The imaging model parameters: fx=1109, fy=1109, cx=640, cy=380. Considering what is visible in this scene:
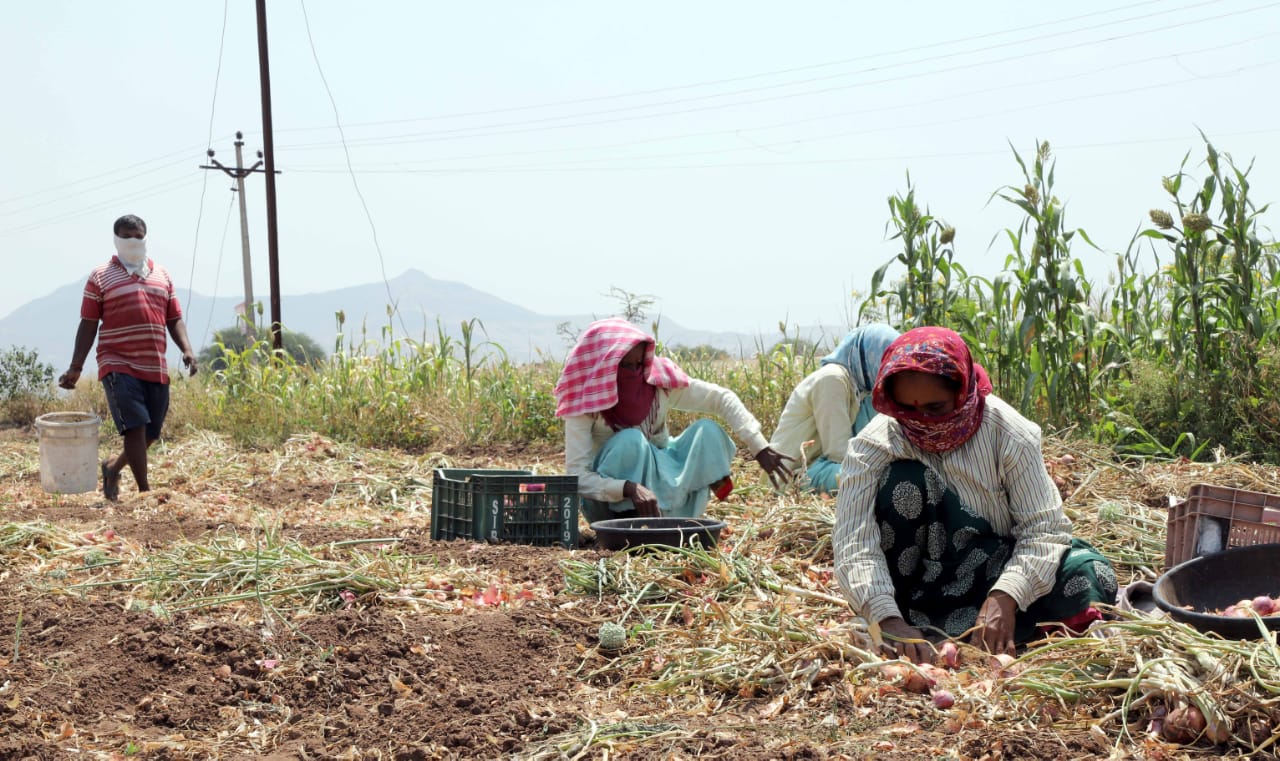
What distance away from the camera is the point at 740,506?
4.86m

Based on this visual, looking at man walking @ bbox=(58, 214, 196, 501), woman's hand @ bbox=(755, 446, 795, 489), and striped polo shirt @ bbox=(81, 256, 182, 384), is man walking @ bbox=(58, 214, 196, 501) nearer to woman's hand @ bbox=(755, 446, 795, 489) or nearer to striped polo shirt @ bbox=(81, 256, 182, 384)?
striped polo shirt @ bbox=(81, 256, 182, 384)

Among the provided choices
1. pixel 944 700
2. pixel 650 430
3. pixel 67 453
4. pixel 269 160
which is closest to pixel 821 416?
pixel 650 430

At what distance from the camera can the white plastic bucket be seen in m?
6.14

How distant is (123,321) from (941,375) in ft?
15.7

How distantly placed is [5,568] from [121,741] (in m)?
1.82

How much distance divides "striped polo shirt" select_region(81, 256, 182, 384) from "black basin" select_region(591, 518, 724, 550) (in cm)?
327

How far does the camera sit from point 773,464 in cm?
434

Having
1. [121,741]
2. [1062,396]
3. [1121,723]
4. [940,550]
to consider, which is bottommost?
[121,741]

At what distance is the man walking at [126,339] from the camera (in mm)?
5832

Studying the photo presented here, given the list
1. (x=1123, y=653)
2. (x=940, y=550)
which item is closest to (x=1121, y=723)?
(x=1123, y=653)

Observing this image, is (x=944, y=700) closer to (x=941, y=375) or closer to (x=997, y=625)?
(x=997, y=625)

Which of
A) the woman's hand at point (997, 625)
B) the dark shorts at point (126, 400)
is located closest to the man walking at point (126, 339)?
the dark shorts at point (126, 400)

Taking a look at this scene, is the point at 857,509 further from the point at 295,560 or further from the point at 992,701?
the point at 295,560

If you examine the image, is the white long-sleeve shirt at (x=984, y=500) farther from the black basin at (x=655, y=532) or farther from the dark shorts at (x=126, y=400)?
the dark shorts at (x=126, y=400)
